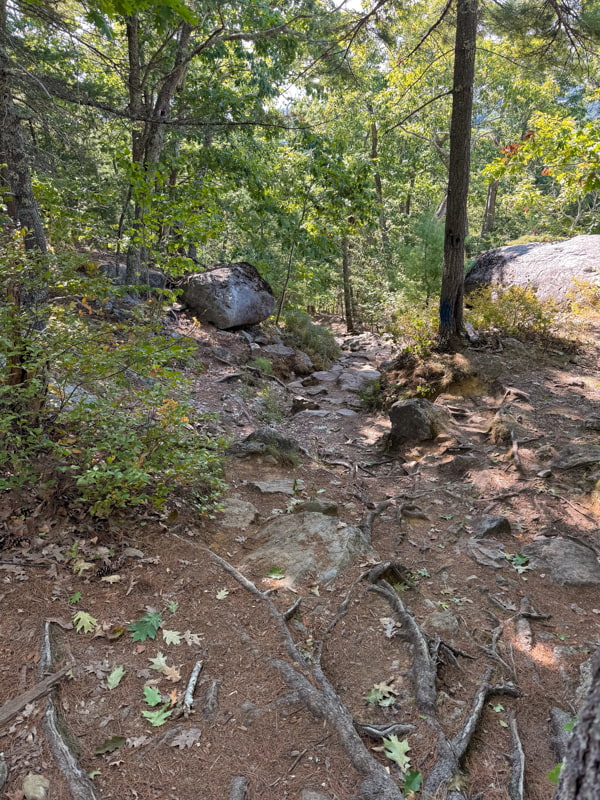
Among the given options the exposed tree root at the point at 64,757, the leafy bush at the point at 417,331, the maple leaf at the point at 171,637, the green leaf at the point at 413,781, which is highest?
the leafy bush at the point at 417,331

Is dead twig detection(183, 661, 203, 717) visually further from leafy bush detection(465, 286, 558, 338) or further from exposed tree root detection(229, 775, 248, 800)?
leafy bush detection(465, 286, 558, 338)

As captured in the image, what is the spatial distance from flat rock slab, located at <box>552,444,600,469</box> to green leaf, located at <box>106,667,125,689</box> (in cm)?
504

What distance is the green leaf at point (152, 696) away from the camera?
239 centimetres

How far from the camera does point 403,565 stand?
4219 mm

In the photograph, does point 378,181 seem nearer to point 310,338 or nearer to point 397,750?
point 310,338

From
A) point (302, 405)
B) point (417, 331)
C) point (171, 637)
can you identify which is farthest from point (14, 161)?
point (417, 331)

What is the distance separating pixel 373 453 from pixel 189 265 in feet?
15.0

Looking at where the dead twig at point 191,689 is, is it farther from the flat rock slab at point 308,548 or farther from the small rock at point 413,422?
the small rock at point 413,422

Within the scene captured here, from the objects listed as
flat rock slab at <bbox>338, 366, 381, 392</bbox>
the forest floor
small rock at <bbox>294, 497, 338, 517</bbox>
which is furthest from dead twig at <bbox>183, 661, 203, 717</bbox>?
flat rock slab at <bbox>338, 366, 381, 392</bbox>

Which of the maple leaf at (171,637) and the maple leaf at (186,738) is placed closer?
the maple leaf at (186,738)

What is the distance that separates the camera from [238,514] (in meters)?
4.71

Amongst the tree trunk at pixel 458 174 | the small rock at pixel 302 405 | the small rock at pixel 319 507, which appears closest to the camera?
the small rock at pixel 319 507

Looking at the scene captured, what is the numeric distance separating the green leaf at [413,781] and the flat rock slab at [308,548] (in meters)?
1.66

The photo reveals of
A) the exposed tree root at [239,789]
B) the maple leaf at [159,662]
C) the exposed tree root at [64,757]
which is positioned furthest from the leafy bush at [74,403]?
the exposed tree root at [239,789]
